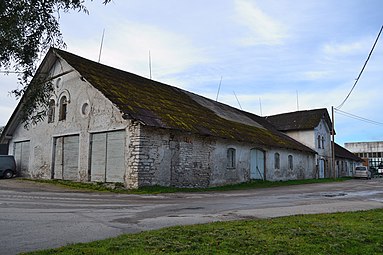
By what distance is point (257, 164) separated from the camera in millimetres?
27453

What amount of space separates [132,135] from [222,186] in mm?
7559

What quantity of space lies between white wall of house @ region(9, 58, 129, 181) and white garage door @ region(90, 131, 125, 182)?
37 cm

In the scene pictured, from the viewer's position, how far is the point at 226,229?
7.27 meters

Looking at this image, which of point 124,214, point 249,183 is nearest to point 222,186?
point 249,183

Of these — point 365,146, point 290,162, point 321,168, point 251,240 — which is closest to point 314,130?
point 321,168

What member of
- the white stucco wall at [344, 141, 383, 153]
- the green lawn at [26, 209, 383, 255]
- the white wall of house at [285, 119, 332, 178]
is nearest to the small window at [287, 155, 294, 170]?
the white wall of house at [285, 119, 332, 178]

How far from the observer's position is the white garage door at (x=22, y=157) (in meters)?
25.2

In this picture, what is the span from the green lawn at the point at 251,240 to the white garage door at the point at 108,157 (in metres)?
11.3

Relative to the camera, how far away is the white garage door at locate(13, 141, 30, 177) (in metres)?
25.2

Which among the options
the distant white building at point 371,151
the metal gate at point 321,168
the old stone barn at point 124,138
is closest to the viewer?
the old stone barn at point 124,138

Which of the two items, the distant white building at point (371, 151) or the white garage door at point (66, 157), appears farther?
the distant white building at point (371, 151)

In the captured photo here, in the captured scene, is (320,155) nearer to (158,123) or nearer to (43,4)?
(158,123)

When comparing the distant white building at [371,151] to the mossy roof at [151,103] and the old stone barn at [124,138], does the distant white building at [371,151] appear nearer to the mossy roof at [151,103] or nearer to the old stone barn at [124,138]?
the mossy roof at [151,103]

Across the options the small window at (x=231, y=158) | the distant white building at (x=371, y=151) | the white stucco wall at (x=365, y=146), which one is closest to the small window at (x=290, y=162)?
the small window at (x=231, y=158)
